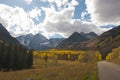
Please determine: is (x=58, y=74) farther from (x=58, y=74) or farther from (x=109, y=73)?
(x=109, y=73)

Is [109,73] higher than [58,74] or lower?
higher

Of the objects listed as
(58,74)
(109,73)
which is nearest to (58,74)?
(58,74)

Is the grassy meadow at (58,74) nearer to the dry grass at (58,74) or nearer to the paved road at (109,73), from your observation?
the dry grass at (58,74)

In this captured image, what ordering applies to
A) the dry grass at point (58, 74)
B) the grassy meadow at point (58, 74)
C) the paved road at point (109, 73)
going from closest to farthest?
1. the paved road at point (109, 73)
2. the dry grass at point (58, 74)
3. the grassy meadow at point (58, 74)

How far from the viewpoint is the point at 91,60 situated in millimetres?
136125

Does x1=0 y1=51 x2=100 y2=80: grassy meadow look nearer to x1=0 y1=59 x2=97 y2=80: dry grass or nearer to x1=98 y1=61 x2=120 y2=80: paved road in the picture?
x1=0 y1=59 x2=97 y2=80: dry grass

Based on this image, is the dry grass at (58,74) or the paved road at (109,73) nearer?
the paved road at (109,73)

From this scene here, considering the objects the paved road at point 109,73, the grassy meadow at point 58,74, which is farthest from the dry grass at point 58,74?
the paved road at point 109,73

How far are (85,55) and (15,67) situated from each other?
5201 cm

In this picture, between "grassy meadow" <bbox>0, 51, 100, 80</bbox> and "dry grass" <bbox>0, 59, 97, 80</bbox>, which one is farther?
"grassy meadow" <bbox>0, 51, 100, 80</bbox>

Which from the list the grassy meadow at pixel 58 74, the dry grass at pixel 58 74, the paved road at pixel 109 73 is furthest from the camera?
the grassy meadow at pixel 58 74

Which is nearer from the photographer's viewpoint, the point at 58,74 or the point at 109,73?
the point at 109,73

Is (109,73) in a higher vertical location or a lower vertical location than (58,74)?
higher

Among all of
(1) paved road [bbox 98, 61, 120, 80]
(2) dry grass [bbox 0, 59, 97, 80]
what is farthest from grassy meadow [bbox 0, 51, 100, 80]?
(1) paved road [bbox 98, 61, 120, 80]
